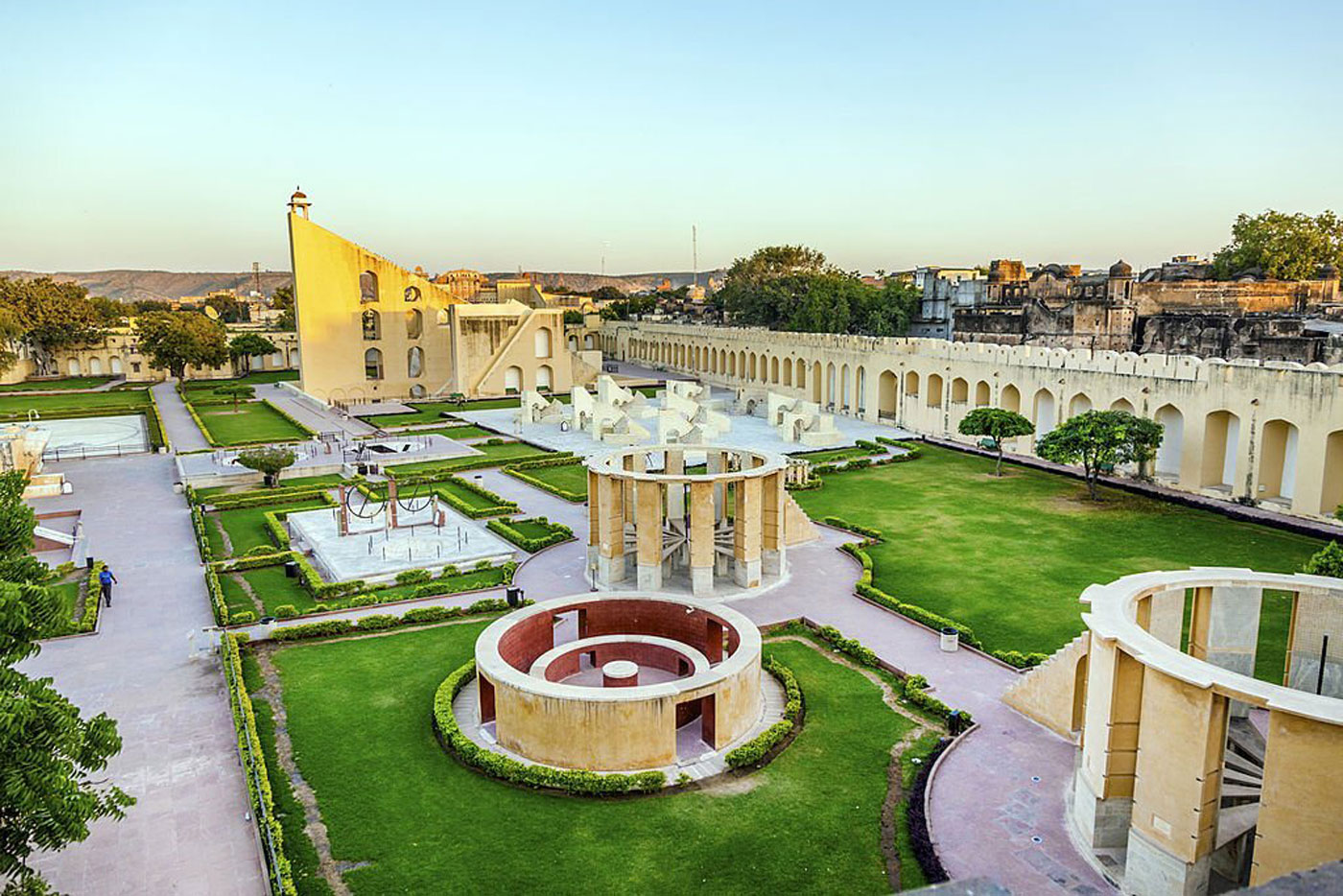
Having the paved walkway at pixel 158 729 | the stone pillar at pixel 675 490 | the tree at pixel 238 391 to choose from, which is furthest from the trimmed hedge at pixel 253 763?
the tree at pixel 238 391

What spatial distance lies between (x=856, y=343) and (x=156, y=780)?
141 ft

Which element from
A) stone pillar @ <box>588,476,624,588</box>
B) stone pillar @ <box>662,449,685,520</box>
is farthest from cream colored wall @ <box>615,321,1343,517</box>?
stone pillar @ <box>588,476,624,588</box>

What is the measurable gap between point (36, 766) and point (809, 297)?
213 feet

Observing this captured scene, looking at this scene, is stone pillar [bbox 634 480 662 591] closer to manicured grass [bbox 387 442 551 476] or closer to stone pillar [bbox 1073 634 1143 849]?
stone pillar [bbox 1073 634 1143 849]

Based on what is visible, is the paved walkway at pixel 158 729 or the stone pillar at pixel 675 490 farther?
the stone pillar at pixel 675 490

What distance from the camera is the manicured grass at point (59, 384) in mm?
68062

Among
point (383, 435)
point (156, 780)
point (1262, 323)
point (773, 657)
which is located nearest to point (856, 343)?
point (1262, 323)

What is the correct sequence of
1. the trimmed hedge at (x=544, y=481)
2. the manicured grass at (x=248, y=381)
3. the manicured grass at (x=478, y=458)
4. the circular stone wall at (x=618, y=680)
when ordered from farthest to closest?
the manicured grass at (x=248, y=381) < the manicured grass at (x=478, y=458) < the trimmed hedge at (x=544, y=481) < the circular stone wall at (x=618, y=680)

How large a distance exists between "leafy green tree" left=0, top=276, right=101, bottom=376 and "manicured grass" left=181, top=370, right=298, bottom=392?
38.7 feet

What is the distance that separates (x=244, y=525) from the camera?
29062 millimetres

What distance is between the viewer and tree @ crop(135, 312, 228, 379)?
6481 cm

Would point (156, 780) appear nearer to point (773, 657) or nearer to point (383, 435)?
point (773, 657)

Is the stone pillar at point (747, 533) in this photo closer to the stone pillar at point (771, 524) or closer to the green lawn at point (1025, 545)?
the stone pillar at point (771, 524)

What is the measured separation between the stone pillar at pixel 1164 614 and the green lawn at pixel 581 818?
4370mm
